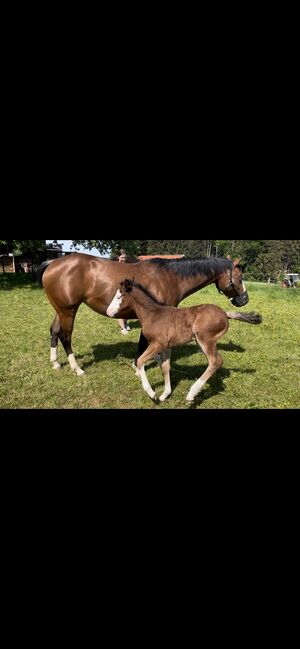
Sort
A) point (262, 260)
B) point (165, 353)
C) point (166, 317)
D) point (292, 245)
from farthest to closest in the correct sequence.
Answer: point (292, 245) < point (262, 260) < point (165, 353) < point (166, 317)

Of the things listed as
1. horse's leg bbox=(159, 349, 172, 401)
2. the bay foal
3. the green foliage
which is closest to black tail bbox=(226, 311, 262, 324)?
the bay foal

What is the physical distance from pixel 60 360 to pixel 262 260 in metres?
11.5

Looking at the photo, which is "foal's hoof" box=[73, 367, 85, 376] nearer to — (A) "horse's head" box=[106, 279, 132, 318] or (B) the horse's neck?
(A) "horse's head" box=[106, 279, 132, 318]

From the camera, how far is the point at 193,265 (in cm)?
435

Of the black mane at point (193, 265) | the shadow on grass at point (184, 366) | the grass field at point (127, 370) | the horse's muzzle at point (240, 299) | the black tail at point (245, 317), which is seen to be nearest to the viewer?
the black tail at point (245, 317)

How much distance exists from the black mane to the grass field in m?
1.50

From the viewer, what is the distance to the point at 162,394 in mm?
3926

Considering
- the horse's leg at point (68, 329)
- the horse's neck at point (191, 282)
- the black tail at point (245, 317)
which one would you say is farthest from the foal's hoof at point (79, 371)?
the black tail at point (245, 317)

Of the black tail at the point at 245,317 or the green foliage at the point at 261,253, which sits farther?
the green foliage at the point at 261,253

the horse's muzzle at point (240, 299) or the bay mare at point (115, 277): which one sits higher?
the bay mare at point (115, 277)

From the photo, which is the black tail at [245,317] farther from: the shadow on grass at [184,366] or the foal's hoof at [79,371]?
the foal's hoof at [79,371]

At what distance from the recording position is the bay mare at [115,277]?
4.27 m

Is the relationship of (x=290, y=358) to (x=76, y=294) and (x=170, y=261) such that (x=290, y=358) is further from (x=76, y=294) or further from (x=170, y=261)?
(x=76, y=294)

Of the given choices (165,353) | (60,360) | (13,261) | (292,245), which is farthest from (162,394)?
(292,245)
